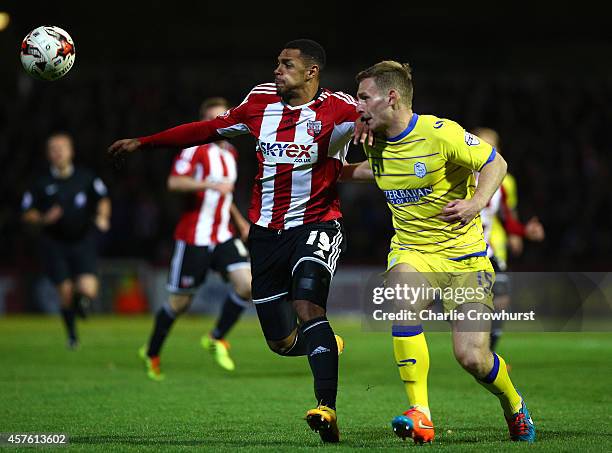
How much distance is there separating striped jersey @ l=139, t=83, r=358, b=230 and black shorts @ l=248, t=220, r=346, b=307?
0.21 ft

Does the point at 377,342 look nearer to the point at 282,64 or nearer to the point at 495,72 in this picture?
the point at 282,64

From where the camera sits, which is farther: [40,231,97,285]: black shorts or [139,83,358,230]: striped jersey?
[40,231,97,285]: black shorts

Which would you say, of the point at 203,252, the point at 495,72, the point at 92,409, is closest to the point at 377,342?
the point at 203,252

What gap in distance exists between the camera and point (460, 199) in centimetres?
607

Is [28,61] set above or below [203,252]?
above

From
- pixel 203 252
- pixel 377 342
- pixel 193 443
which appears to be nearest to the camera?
pixel 193 443

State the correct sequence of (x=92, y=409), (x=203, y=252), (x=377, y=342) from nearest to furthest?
(x=92, y=409), (x=203, y=252), (x=377, y=342)

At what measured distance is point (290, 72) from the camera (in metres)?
6.51

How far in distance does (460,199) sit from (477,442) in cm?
134

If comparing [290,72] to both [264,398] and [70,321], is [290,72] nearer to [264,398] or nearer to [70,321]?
[264,398]

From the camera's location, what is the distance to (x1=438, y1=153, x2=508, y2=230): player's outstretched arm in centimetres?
575

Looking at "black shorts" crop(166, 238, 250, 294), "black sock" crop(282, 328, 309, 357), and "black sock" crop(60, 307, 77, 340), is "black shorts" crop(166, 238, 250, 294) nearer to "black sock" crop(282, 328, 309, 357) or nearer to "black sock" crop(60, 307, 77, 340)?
"black sock" crop(60, 307, 77, 340)

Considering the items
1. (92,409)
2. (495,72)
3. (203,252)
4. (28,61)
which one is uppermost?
(495,72)

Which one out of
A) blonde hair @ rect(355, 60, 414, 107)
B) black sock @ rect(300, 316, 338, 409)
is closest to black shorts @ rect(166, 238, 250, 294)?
black sock @ rect(300, 316, 338, 409)
